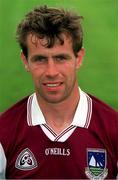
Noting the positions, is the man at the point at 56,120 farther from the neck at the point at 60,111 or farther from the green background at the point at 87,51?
the green background at the point at 87,51

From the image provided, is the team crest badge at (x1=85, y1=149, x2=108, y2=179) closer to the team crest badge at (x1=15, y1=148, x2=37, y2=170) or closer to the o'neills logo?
the o'neills logo

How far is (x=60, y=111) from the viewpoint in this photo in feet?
4.40

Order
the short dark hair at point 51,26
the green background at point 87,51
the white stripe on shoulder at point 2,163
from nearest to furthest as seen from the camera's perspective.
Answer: the short dark hair at point 51,26 → the white stripe on shoulder at point 2,163 → the green background at point 87,51

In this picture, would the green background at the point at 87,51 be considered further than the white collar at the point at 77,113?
Yes

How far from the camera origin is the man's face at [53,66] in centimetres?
120

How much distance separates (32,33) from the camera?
1.22 metres

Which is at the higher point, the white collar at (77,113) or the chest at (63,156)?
the white collar at (77,113)

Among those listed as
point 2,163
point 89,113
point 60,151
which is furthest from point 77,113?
point 2,163

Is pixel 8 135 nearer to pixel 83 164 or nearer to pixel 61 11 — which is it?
pixel 83 164

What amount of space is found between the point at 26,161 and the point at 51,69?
332 mm

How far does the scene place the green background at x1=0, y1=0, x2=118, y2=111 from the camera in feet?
5.10

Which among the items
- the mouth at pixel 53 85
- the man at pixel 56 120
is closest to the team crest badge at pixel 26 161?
the man at pixel 56 120

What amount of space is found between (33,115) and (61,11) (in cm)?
36

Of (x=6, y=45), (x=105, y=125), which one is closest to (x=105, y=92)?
(x=105, y=125)
